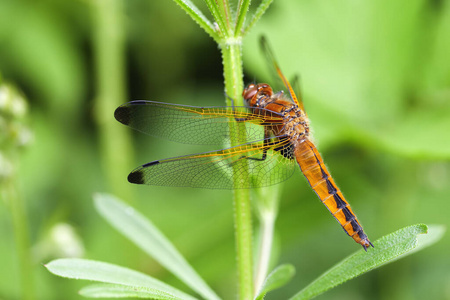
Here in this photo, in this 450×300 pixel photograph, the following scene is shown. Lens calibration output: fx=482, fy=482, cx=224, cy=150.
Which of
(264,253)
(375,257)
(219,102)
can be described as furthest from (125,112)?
(219,102)

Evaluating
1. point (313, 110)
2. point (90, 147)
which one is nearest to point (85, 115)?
point (90, 147)

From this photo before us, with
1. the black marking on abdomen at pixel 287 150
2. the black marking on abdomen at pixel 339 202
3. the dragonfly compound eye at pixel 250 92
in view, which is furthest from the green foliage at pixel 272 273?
the dragonfly compound eye at pixel 250 92

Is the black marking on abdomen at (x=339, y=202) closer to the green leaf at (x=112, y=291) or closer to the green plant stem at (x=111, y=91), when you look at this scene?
the green leaf at (x=112, y=291)

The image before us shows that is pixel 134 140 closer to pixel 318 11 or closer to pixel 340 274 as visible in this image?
pixel 318 11

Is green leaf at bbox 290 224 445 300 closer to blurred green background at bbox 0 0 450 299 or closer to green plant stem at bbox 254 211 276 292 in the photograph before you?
green plant stem at bbox 254 211 276 292

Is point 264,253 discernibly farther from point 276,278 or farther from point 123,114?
point 123,114
